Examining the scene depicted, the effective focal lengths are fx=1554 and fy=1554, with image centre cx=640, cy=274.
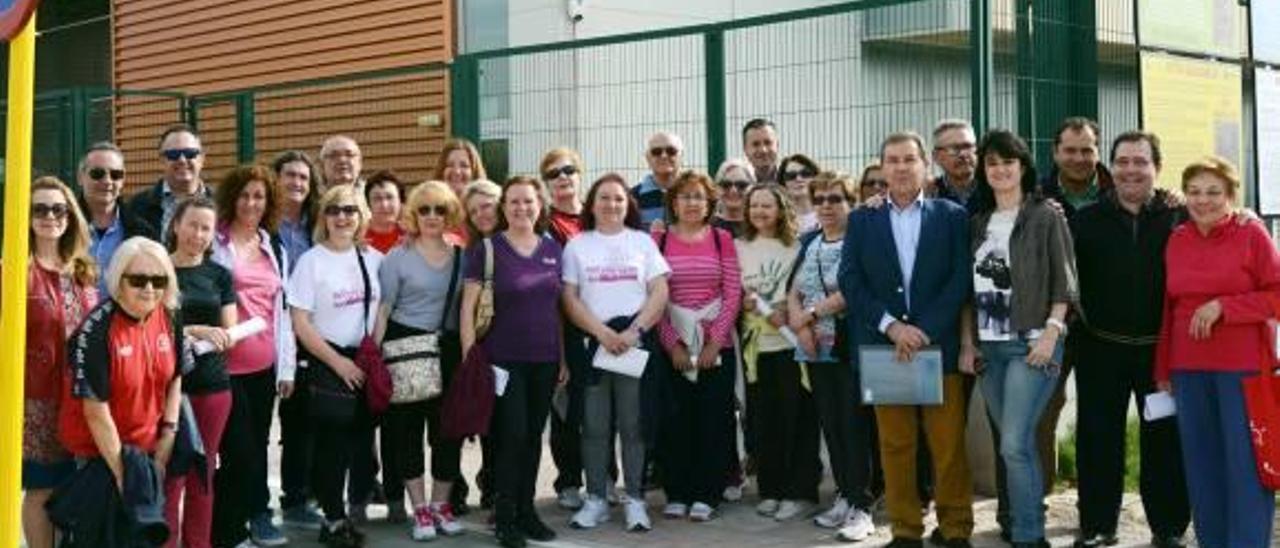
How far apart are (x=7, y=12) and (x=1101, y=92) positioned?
6.81 m

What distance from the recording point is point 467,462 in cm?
945

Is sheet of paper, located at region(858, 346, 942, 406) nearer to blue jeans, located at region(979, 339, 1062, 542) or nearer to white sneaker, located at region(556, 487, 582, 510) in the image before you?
blue jeans, located at region(979, 339, 1062, 542)

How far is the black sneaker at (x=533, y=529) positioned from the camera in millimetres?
7434

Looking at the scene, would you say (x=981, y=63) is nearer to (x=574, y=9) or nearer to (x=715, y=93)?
(x=715, y=93)

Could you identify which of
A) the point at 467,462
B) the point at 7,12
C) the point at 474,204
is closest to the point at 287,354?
the point at 474,204

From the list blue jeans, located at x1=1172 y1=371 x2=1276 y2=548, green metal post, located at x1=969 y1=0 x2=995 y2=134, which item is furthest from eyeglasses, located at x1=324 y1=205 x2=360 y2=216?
blue jeans, located at x1=1172 y1=371 x2=1276 y2=548

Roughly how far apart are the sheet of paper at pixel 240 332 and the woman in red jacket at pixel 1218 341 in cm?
398

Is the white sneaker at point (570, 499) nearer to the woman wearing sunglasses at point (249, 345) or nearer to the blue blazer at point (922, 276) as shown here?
the woman wearing sunglasses at point (249, 345)

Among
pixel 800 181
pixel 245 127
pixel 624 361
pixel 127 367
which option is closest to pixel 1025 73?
pixel 800 181

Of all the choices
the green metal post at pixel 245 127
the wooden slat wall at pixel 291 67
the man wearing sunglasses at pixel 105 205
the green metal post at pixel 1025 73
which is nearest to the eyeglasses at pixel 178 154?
the man wearing sunglasses at pixel 105 205

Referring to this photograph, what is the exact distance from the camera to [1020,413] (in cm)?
673

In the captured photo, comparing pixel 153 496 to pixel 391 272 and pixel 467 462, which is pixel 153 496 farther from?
pixel 467 462

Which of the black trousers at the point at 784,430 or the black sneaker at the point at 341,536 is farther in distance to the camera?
the black trousers at the point at 784,430

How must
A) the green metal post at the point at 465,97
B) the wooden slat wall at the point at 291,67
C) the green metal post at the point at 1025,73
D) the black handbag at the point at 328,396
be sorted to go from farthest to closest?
the wooden slat wall at the point at 291,67
the green metal post at the point at 465,97
the green metal post at the point at 1025,73
the black handbag at the point at 328,396
